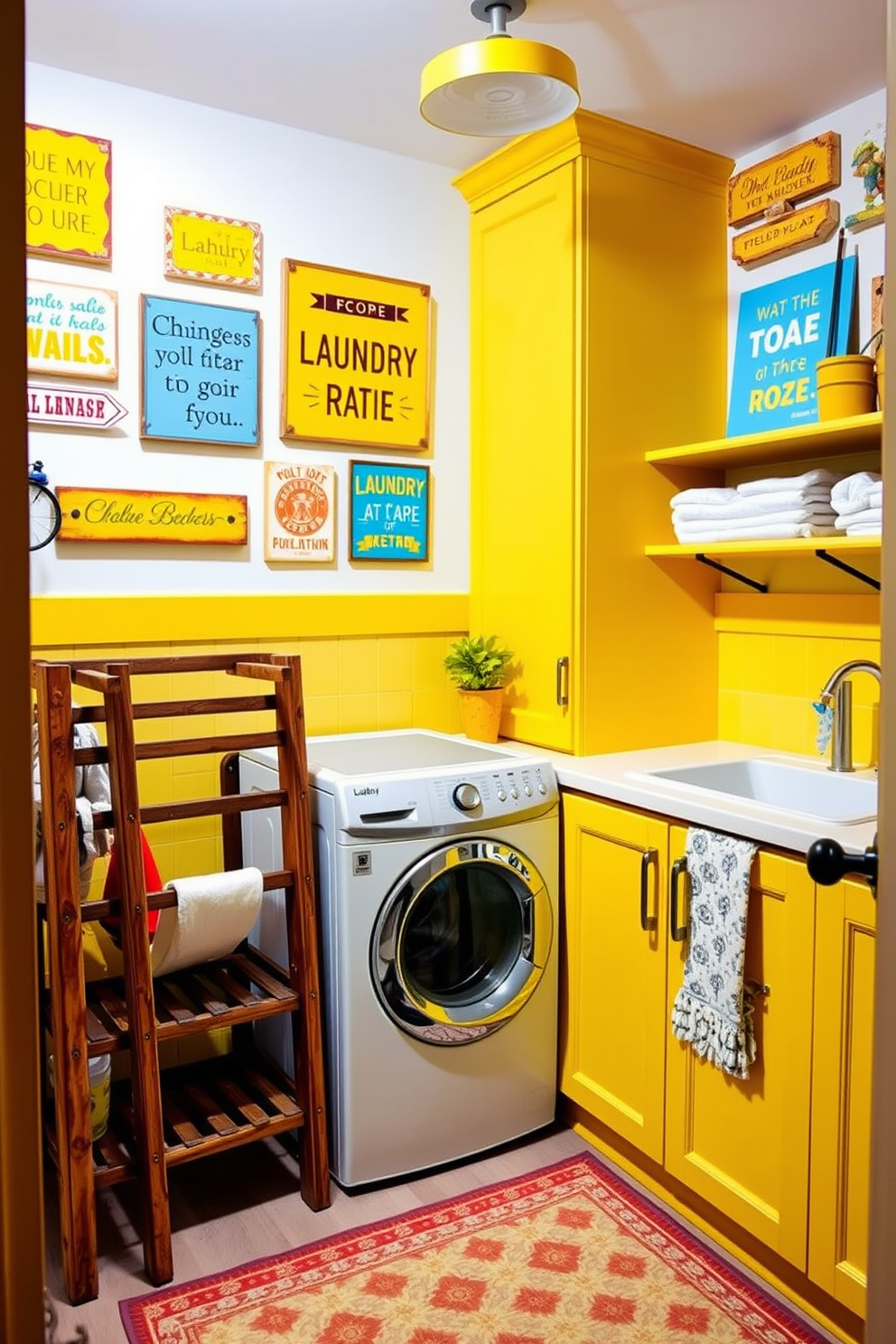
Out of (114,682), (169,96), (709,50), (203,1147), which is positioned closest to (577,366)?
(709,50)

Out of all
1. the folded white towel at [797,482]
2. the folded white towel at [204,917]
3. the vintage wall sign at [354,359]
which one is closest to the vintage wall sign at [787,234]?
the folded white towel at [797,482]

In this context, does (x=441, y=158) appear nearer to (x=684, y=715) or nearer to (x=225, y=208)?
(x=225, y=208)

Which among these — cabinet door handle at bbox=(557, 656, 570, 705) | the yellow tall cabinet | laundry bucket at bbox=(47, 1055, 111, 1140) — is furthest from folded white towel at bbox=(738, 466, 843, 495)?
laundry bucket at bbox=(47, 1055, 111, 1140)

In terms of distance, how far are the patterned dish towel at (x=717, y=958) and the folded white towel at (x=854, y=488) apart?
80 cm

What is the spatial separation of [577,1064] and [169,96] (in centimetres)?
262

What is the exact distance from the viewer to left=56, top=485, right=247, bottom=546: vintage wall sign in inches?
102

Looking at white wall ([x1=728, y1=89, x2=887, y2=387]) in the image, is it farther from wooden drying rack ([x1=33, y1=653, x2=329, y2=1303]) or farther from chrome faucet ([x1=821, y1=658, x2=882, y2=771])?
wooden drying rack ([x1=33, y1=653, x2=329, y2=1303])

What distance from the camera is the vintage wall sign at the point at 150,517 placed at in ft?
8.50

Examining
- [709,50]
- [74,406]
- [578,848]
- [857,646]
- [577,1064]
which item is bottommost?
[577,1064]

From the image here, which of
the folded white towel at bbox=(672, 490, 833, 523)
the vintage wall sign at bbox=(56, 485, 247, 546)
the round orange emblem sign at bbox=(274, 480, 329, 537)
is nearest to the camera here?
the folded white towel at bbox=(672, 490, 833, 523)

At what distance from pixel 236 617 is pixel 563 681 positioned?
0.89 m

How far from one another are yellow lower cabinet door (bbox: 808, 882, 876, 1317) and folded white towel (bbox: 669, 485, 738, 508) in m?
1.12

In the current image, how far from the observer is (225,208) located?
9.10ft

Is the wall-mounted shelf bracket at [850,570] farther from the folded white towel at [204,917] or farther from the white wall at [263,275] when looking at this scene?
the folded white towel at [204,917]
